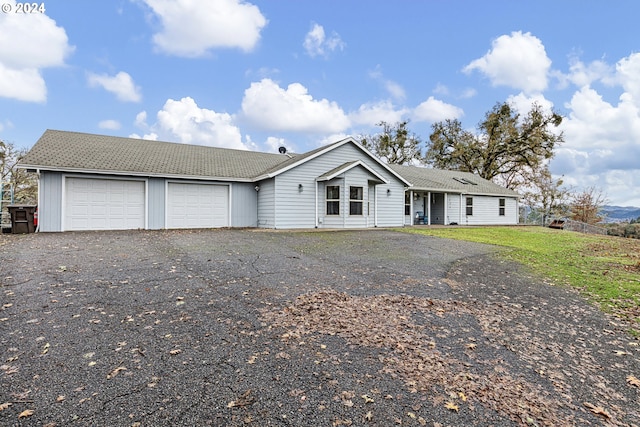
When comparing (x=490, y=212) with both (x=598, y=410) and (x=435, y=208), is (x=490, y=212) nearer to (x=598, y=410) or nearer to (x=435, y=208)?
(x=435, y=208)

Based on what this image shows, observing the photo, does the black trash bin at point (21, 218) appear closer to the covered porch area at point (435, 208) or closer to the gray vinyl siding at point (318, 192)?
the gray vinyl siding at point (318, 192)

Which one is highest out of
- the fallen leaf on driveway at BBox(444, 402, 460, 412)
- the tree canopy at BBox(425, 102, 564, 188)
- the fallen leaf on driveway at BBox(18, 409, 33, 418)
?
the tree canopy at BBox(425, 102, 564, 188)

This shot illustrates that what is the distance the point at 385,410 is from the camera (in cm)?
240

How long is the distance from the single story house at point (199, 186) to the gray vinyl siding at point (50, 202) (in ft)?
0.10

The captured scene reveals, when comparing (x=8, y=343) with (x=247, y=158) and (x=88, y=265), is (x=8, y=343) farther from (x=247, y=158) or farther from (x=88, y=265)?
(x=247, y=158)

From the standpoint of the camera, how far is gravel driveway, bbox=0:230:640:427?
2.40 m

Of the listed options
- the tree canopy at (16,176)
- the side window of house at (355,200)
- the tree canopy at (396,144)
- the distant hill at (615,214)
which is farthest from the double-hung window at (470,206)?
the tree canopy at (16,176)

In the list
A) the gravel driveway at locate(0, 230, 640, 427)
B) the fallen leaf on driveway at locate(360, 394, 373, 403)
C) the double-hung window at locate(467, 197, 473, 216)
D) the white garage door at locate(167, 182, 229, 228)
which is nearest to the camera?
the gravel driveway at locate(0, 230, 640, 427)

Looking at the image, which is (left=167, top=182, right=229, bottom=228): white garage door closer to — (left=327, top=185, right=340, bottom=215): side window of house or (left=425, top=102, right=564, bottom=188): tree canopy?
(left=327, top=185, right=340, bottom=215): side window of house

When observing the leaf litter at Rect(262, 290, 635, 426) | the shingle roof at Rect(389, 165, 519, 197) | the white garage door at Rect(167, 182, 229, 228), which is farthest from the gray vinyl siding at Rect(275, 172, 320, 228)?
the leaf litter at Rect(262, 290, 635, 426)

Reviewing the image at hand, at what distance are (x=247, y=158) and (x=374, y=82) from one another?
37.3ft

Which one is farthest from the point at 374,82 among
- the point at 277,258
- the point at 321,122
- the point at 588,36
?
the point at 277,258

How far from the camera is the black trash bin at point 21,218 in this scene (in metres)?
11.9

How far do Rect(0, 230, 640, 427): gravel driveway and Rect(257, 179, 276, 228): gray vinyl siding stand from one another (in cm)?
856
